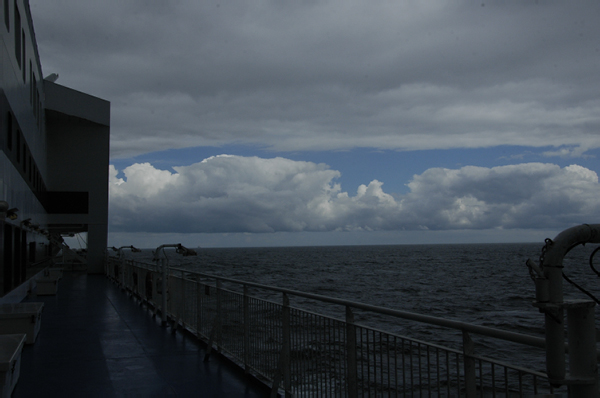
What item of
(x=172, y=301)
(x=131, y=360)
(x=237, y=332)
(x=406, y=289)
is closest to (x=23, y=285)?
(x=172, y=301)

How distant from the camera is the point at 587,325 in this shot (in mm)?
2523

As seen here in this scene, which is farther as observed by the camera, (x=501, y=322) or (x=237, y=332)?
(x=501, y=322)

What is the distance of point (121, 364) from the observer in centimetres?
746

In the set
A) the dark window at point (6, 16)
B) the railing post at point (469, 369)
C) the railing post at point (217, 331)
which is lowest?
the railing post at point (217, 331)

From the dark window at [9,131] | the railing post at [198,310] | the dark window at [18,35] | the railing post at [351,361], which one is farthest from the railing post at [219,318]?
the dark window at [18,35]

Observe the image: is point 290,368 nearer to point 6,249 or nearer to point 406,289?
point 6,249

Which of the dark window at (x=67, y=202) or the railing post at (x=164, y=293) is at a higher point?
the dark window at (x=67, y=202)

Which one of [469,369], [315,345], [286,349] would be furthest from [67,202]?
[469,369]

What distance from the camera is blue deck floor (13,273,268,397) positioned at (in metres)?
6.21

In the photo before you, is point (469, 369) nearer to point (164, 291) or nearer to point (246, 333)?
point (246, 333)

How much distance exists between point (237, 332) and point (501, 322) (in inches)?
884

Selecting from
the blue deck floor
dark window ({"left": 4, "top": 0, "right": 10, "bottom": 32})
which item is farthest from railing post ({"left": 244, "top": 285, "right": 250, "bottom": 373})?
dark window ({"left": 4, "top": 0, "right": 10, "bottom": 32})

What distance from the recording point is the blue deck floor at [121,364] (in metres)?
6.21

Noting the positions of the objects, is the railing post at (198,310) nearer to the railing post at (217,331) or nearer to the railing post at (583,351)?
the railing post at (217,331)
